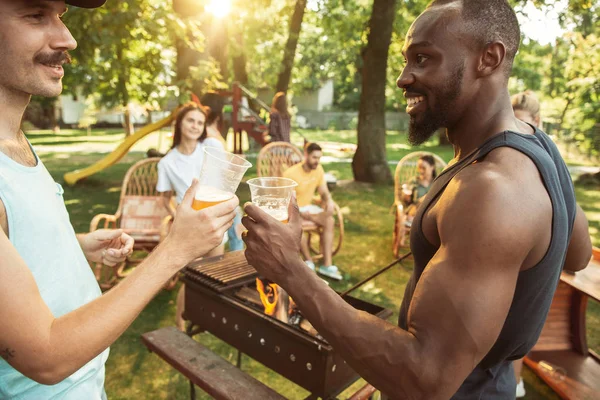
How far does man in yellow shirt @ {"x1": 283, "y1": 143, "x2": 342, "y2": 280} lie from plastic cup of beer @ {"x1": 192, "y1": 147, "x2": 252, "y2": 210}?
4374 mm

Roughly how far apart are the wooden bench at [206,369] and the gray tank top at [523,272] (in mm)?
1319

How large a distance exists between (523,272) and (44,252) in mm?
1601

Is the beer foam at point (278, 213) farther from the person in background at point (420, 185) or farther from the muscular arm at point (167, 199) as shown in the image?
the person in background at point (420, 185)

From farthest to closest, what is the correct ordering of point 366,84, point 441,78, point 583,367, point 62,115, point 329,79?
point 329,79, point 62,115, point 366,84, point 583,367, point 441,78

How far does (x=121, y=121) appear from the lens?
3719 cm

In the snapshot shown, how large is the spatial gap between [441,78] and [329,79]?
49.6 m

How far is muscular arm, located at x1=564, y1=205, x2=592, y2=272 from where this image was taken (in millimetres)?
1887

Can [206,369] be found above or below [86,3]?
below

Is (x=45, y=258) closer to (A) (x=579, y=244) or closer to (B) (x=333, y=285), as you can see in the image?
(A) (x=579, y=244)

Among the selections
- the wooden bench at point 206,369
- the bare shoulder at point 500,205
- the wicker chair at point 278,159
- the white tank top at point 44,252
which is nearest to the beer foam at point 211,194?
the white tank top at point 44,252

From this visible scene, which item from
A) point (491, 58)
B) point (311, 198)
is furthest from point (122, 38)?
point (491, 58)

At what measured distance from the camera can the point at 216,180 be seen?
160 centimetres

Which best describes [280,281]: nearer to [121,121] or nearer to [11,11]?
[11,11]

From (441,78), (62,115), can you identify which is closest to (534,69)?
(441,78)
